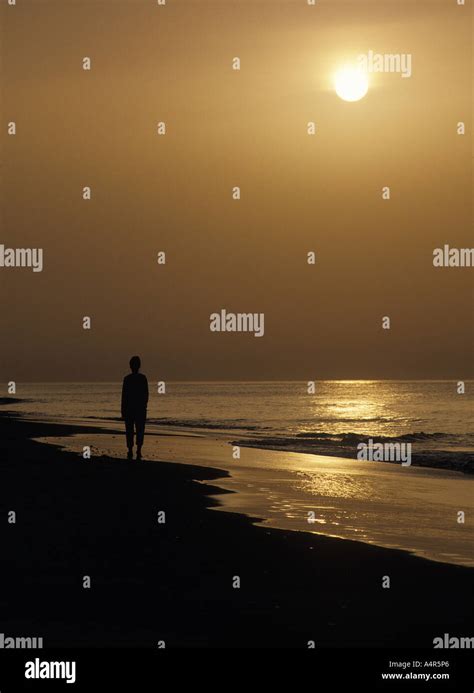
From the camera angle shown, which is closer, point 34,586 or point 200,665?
point 200,665

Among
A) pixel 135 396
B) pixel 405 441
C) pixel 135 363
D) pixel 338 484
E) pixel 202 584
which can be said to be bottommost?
pixel 202 584

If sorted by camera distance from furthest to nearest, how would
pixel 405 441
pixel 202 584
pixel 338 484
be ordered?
pixel 405 441 < pixel 338 484 < pixel 202 584

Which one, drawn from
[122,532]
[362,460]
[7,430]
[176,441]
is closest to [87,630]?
[122,532]

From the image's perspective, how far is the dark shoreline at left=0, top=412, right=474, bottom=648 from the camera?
952 cm

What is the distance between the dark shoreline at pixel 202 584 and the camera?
9.52 meters

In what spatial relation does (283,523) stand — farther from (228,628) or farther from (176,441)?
(176,441)

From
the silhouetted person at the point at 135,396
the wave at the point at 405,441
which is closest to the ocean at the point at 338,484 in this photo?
the wave at the point at 405,441

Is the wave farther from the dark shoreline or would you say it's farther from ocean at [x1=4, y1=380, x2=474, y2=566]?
the dark shoreline

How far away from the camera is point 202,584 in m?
11.5

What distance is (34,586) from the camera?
433 inches

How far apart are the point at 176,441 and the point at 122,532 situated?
26.6m

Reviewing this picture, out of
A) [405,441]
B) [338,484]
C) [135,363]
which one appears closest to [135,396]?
[135,363]

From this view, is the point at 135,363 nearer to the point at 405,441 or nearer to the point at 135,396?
the point at 135,396

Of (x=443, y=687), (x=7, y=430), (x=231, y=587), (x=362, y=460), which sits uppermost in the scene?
(x=7, y=430)
